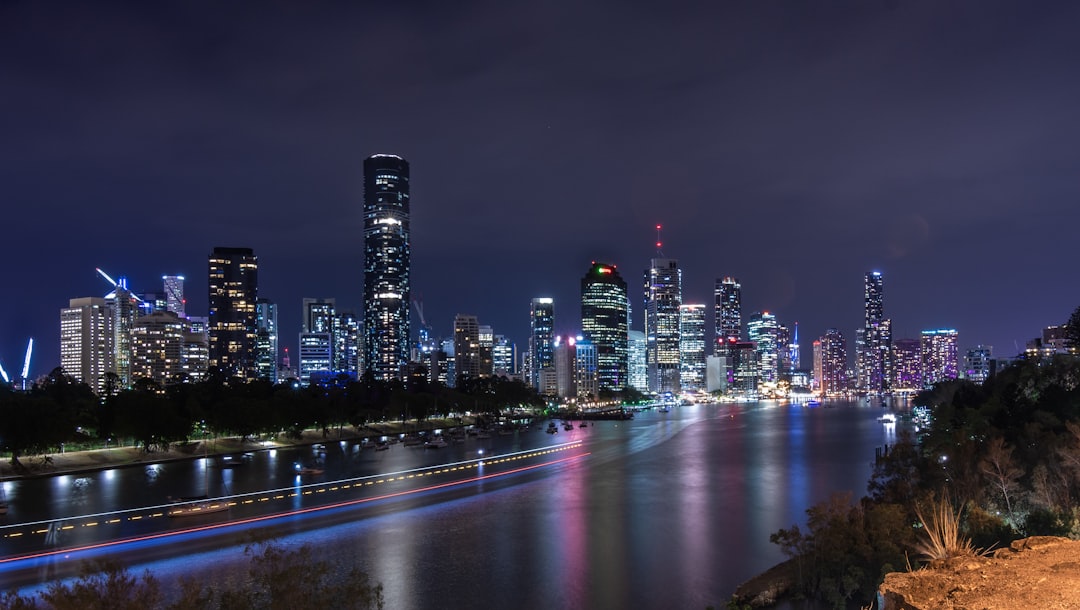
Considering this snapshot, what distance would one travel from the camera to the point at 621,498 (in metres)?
39.8

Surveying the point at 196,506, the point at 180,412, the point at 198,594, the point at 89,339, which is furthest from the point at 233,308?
the point at 198,594

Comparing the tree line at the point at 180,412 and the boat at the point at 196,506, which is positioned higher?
the tree line at the point at 180,412

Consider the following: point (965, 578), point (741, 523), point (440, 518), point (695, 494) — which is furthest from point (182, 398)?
point (965, 578)

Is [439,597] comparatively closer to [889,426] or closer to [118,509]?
[118,509]

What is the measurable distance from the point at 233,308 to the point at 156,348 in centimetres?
2416

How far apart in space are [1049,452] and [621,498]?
19.5 meters

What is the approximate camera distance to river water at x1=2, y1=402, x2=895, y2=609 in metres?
23.3

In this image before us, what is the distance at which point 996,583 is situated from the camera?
9.16 meters

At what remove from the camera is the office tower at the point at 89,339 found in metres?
172

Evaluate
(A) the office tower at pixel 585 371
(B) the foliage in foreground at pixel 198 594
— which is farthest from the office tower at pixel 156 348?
(B) the foliage in foreground at pixel 198 594

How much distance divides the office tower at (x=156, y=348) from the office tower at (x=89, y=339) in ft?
→ 43.5

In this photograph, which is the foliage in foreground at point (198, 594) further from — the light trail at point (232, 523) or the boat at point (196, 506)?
the boat at point (196, 506)

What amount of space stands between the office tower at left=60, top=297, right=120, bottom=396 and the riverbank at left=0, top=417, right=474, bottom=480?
11852cm

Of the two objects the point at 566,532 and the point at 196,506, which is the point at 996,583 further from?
the point at 196,506
